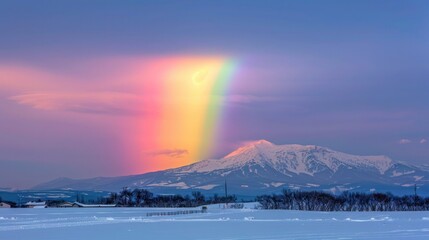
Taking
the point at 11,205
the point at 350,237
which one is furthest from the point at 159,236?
the point at 11,205

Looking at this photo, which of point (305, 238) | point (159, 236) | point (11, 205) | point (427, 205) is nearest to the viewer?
point (305, 238)

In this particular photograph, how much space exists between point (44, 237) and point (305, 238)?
1782 centimetres

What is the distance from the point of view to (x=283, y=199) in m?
163

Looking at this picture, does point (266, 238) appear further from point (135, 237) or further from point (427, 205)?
point (427, 205)

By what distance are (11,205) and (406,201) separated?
101011mm

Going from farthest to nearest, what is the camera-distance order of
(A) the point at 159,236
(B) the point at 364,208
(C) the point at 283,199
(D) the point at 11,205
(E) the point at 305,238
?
(D) the point at 11,205 < (C) the point at 283,199 < (B) the point at 364,208 < (A) the point at 159,236 < (E) the point at 305,238

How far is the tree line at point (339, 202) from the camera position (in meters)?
142

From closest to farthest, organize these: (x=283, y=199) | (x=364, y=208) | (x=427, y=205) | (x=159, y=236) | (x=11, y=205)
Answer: (x=159, y=236)
(x=364, y=208)
(x=427, y=205)
(x=283, y=199)
(x=11, y=205)

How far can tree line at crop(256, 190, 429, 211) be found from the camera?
142 m

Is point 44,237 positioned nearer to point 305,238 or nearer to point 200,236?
point 200,236

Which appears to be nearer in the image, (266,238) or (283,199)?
(266,238)

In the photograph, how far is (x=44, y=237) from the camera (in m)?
48.5

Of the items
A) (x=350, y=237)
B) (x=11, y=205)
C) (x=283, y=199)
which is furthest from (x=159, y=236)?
(x=11, y=205)

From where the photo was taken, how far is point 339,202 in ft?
515
